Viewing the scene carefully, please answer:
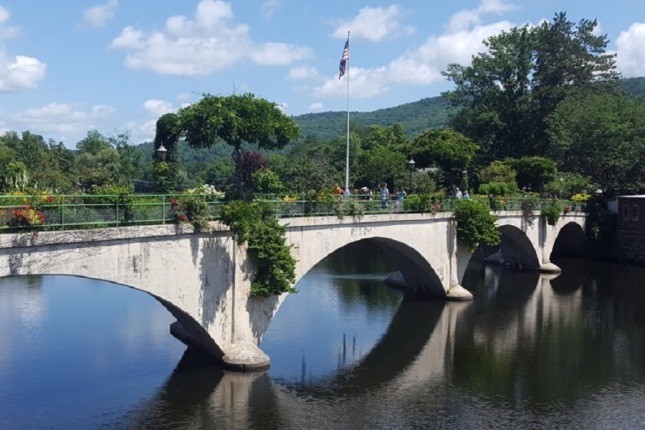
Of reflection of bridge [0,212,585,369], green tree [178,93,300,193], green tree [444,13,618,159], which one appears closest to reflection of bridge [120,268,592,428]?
reflection of bridge [0,212,585,369]

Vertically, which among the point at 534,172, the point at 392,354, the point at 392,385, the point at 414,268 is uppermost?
the point at 534,172

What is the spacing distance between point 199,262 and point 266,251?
8.64ft

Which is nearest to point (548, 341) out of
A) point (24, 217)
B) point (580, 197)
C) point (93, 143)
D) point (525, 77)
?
point (24, 217)

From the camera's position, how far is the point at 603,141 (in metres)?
61.2

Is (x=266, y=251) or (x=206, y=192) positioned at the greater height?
(x=206, y=192)

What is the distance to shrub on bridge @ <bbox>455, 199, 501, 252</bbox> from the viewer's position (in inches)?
1455

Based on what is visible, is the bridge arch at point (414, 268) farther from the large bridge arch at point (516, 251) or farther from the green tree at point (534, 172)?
the green tree at point (534, 172)

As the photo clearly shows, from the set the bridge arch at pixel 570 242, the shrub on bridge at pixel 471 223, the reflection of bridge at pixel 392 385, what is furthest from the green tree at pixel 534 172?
the reflection of bridge at pixel 392 385

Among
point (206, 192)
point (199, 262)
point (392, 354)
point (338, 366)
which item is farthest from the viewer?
Answer: point (392, 354)

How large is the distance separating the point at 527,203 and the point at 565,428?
2926cm

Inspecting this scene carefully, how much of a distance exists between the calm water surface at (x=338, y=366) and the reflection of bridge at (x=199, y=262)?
1.52 m

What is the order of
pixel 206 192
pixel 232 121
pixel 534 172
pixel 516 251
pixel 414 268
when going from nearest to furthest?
pixel 206 192 < pixel 232 121 < pixel 414 268 < pixel 516 251 < pixel 534 172

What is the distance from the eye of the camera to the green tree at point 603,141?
6022 centimetres

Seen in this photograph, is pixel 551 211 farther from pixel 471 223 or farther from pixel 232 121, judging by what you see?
pixel 232 121
